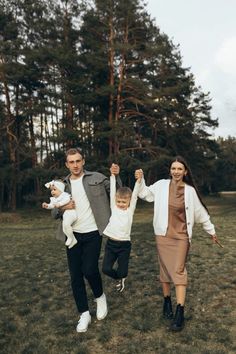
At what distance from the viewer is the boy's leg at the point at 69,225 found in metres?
4.39

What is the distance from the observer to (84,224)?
4.55 meters

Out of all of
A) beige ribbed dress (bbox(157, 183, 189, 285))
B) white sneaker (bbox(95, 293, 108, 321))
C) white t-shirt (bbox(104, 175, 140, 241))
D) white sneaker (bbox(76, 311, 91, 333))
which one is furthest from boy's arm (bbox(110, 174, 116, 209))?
white sneaker (bbox(76, 311, 91, 333))

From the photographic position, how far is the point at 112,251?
16.5 ft

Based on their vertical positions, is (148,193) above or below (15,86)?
below

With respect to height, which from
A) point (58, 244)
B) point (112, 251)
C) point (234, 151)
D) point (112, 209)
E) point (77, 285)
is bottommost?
point (58, 244)

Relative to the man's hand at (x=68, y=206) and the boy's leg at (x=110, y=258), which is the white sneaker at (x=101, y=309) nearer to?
the boy's leg at (x=110, y=258)

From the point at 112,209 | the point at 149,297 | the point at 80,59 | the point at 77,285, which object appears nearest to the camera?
the point at 77,285

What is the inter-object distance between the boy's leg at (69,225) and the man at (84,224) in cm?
8

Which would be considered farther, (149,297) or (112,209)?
(149,297)

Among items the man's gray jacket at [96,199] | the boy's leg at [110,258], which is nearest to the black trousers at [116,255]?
the boy's leg at [110,258]

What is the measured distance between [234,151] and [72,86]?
57.8 meters

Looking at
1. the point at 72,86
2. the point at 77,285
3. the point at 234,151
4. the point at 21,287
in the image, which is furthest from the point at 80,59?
the point at 234,151

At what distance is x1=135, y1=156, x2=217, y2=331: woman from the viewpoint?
4594 millimetres

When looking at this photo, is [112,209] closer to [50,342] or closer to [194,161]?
[50,342]
